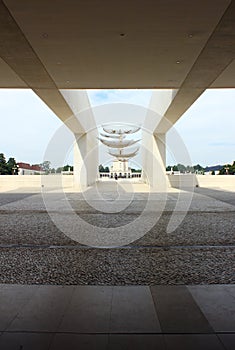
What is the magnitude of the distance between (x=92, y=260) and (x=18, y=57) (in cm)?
479

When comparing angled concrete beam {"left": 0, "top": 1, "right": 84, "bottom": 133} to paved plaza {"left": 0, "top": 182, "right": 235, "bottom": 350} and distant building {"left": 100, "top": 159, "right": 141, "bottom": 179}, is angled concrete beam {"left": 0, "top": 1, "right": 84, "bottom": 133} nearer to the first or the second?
paved plaza {"left": 0, "top": 182, "right": 235, "bottom": 350}

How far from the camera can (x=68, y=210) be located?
356 inches

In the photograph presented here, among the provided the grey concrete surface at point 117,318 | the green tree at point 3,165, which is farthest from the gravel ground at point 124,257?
the green tree at point 3,165

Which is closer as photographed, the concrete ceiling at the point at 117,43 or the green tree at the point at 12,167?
the concrete ceiling at the point at 117,43

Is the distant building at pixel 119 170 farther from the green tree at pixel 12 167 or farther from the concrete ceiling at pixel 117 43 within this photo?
the concrete ceiling at pixel 117 43

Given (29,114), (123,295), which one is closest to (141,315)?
(123,295)

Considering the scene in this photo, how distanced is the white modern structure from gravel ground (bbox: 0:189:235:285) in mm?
3310

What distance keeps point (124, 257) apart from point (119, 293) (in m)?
1.28

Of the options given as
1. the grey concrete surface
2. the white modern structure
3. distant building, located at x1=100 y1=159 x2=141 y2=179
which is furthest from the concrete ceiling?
distant building, located at x1=100 y1=159 x2=141 y2=179

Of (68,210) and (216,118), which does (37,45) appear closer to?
(68,210)

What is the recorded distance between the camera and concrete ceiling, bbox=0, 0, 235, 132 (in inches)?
186

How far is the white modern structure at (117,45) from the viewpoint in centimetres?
474

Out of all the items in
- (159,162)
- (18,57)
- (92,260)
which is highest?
(18,57)

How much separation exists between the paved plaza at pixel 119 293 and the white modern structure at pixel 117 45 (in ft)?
10.9
